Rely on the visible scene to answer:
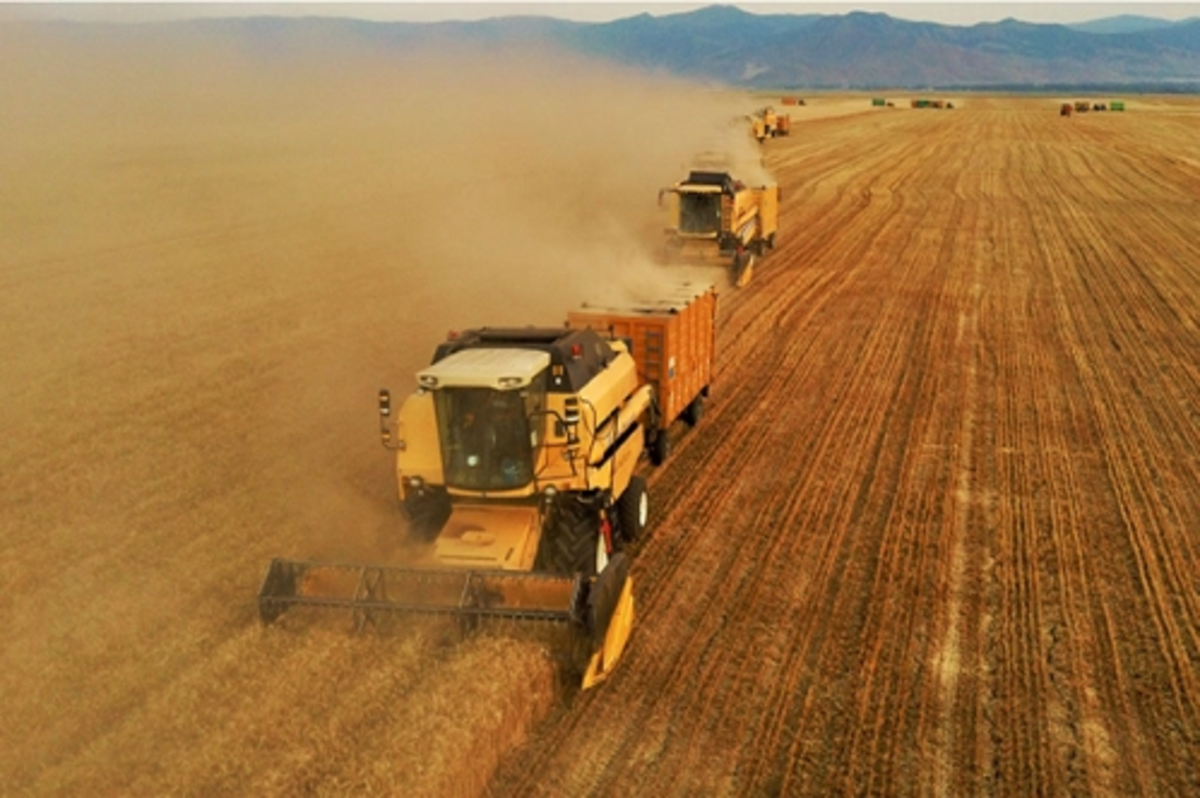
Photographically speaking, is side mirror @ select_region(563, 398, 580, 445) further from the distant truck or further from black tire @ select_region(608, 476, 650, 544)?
the distant truck

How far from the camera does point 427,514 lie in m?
11.0

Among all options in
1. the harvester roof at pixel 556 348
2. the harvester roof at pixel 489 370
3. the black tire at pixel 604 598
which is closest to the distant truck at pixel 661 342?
the harvester roof at pixel 556 348

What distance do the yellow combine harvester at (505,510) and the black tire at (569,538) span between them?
0.03 feet

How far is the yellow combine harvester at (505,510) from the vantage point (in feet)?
31.7

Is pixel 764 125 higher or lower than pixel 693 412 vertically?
higher

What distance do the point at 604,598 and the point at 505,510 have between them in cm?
174

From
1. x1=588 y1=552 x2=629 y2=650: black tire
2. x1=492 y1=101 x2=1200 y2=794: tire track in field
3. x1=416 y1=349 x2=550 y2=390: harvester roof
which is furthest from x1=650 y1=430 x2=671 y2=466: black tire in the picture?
x1=588 y1=552 x2=629 y2=650: black tire

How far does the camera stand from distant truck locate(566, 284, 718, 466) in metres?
14.3

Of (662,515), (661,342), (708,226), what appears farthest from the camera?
(708,226)

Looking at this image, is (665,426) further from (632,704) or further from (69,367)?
(69,367)

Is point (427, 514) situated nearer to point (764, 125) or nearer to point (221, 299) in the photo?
point (221, 299)

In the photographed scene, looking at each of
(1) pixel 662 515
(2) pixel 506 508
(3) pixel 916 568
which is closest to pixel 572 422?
(2) pixel 506 508

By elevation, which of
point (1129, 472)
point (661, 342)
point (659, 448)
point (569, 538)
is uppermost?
point (661, 342)

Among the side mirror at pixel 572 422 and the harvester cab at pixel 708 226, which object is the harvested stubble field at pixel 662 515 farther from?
the side mirror at pixel 572 422
